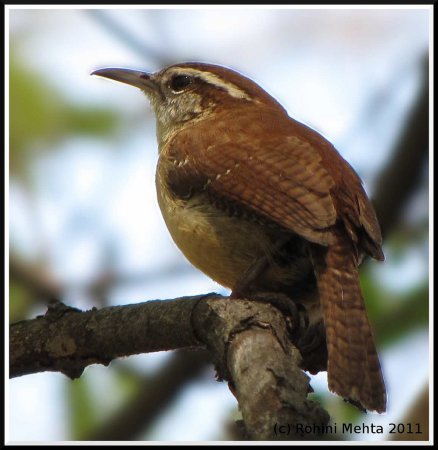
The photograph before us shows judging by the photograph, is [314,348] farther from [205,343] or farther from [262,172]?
[262,172]

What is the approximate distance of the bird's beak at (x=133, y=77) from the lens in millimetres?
5289

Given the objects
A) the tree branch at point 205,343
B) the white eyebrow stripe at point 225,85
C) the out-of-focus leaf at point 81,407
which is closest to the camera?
the tree branch at point 205,343

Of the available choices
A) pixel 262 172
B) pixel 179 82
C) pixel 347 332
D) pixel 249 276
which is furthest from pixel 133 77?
pixel 347 332

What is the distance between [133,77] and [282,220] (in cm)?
216

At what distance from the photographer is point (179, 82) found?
17.0ft

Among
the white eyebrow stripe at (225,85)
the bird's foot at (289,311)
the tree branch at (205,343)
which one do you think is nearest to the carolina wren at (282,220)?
the bird's foot at (289,311)

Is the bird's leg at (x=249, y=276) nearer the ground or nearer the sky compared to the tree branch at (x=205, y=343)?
nearer the sky

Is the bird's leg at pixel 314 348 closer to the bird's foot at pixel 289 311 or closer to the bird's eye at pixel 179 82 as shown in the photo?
the bird's foot at pixel 289 311

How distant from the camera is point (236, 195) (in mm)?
3762

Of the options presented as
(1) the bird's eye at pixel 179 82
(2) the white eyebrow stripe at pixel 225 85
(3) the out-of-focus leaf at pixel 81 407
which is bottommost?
(3) the out-of-focus leaf at pixel 81 407

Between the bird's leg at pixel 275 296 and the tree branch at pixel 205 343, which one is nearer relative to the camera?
the tree branch at pixel 205 343

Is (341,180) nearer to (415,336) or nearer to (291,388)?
(415,336)

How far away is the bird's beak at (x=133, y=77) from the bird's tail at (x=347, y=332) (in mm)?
2079

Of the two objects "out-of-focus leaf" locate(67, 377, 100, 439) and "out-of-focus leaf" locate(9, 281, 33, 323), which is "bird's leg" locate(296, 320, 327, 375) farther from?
"out-of-focus leaf" locate(9, 281, 33, 323)
